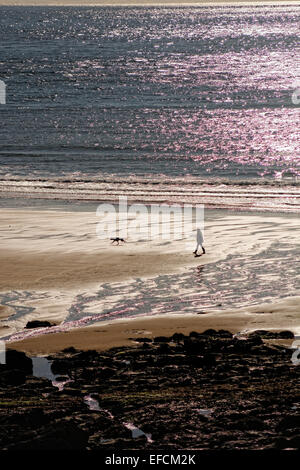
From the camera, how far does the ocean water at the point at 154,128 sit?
4156 centimetres

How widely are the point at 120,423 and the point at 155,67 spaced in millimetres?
94596

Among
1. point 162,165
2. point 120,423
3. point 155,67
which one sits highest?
point 155,67

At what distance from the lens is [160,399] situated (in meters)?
14.3

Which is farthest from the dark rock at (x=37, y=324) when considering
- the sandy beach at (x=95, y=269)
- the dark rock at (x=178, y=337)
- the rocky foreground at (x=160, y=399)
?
the dark rock at (x=178, y=337)

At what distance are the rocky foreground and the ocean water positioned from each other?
1976 cm

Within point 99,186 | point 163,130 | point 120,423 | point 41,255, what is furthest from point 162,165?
point 120,423

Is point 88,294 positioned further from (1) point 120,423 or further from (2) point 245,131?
(2) point 245,131

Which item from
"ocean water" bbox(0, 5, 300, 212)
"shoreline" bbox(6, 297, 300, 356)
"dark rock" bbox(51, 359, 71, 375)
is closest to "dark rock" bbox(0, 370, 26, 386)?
"dark rock" bbox(51, 359, 71, 375)

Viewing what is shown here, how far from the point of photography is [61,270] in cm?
2475

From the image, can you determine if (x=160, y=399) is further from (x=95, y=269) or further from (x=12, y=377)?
(x=95, y=269)

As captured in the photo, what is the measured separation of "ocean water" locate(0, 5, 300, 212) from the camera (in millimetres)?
41562

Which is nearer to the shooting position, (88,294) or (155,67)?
(88,294)

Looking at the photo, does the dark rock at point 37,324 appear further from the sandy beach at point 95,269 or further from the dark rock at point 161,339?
the dark rock at point 161,339

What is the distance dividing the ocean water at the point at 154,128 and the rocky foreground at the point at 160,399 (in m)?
19.8
